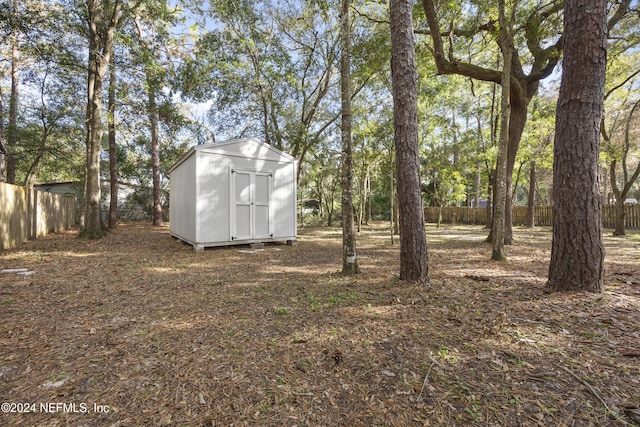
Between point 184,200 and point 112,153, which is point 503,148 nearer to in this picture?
point 184,200

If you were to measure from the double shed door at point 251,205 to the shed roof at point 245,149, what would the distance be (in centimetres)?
57

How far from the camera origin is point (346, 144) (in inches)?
183

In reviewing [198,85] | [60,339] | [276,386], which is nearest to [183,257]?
[60,339]

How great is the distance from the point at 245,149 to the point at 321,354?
23.5 ft

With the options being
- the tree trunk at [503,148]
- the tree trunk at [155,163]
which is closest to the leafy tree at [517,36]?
the tree trunk at [503,148]

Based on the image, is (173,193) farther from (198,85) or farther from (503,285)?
(503,285)

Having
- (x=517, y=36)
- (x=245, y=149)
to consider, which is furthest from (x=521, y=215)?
(x=245, y=149)

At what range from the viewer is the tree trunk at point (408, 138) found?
3.81 metres

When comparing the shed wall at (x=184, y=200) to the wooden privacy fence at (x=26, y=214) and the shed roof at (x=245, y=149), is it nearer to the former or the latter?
the shed roof at (x=245, y=149)

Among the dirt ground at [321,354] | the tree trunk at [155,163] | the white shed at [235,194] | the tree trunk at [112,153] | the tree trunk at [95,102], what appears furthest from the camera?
the tree trunk at [155,163]

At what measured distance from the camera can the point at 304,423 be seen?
154cm

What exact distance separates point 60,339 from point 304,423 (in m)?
2.55

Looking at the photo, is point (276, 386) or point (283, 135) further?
point (283, 135)

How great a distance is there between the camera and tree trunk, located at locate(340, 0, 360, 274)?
4.64 metres
